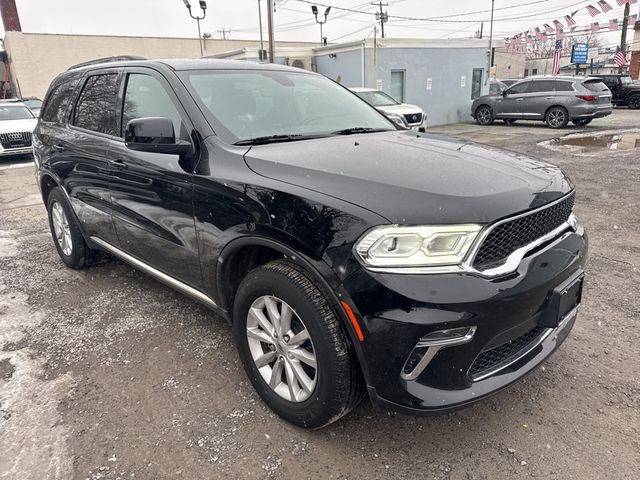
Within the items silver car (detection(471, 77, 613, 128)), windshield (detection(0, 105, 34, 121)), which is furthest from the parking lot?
silver car (detection(471, 77, 613, 128))

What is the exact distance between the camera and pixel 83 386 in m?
2.78

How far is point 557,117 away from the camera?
1589cm

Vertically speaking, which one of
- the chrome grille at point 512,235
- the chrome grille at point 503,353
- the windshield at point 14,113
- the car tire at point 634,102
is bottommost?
the car tire at point 634,102

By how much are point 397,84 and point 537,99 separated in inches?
201

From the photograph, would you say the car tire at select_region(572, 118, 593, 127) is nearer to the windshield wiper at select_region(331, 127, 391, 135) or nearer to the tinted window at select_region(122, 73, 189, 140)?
the windshield wiper at select_region(331, 127, 391, 135)

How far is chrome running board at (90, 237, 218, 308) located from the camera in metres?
2.86

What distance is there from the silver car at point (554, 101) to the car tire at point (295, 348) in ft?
52.7

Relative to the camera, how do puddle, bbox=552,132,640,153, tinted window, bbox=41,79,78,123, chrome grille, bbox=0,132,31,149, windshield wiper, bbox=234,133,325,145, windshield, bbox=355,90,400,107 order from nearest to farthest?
windshield wiper, bbox=234,133,325,145
tinted window, bbox=41,79,78,123
puddle, bbox=552,132,640,153
chrome grille, bbox=0,132,31,149
windshield, bbox=355,90,400,107

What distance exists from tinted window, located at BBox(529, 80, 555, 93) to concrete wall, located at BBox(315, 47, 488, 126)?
3.62 metres

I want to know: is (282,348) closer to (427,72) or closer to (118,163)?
(118,163)

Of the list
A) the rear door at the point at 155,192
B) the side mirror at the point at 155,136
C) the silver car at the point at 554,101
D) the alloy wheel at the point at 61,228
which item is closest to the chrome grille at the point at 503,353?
the rear door at the point at 155,192

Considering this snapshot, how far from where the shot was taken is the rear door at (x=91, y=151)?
11.4ft

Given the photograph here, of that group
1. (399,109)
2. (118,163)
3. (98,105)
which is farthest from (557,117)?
(118,163)

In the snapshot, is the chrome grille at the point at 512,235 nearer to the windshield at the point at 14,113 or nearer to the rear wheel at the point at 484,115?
the windshield at the point at 14,113
